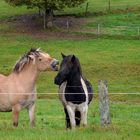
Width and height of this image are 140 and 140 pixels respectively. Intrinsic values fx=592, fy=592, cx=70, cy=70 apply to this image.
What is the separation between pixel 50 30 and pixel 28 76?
36.4m

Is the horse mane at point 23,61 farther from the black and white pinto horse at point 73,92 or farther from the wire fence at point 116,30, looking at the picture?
the wire fence at point 116,30

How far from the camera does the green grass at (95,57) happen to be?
31886mm

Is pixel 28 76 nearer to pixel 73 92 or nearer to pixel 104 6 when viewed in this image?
pixel 73 92

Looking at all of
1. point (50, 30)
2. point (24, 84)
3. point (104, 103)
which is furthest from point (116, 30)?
point (104, 103)

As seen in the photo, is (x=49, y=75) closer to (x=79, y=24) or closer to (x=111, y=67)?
(x=111, y=67)

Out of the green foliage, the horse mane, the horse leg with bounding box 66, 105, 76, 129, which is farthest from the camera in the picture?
the green foliage

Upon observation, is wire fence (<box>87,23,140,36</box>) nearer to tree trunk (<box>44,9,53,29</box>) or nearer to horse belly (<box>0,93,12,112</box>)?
tree trunk (<box>44,9,53,29</box>)

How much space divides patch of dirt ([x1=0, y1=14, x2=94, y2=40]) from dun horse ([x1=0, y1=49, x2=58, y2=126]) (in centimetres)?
3324

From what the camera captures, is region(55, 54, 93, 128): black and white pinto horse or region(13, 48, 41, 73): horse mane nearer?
region(55, 54, 93, 128): black and white pinto horse

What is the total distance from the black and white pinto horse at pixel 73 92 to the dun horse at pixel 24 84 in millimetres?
273

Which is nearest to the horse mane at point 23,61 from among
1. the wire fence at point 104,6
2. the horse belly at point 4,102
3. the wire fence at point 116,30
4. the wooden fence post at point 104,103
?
the horse belly at point 4,102

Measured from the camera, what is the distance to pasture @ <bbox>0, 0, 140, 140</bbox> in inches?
456

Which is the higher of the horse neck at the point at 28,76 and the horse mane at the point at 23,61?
the horse mane at the point at 23,61

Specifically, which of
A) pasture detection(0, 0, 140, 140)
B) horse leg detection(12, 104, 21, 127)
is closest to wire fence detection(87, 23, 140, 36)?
pasture detection(0, 0, 140, 140)
